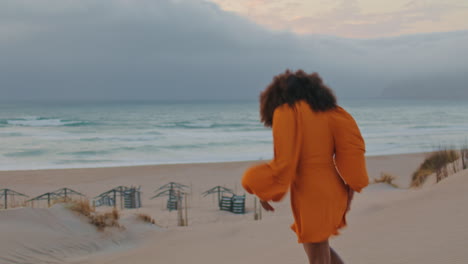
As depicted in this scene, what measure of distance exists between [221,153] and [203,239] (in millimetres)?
20731

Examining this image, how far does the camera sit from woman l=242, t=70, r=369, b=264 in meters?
2.66

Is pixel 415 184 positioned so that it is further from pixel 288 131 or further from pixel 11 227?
pixel 288 131

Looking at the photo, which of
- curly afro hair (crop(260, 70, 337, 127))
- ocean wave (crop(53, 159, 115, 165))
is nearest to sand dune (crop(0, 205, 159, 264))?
curly afro hair (crop(260, 70, 337, 127))

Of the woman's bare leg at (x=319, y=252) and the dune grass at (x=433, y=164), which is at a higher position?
the woman's bare leg at (x=319, y=252)

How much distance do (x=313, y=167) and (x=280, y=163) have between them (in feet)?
0.73

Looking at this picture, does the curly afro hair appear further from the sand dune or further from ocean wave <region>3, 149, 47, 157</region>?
ocean wave <region>3, 149, 47, 157</region>

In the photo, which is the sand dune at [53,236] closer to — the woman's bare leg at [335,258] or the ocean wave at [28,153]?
the woman's bare leg at [335,258]

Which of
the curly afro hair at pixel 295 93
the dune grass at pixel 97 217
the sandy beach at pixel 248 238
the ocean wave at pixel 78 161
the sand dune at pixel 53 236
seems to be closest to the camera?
the curly afro hair at pixel 295 93

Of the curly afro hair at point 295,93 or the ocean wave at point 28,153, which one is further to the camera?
the ocean wave at point 28,153

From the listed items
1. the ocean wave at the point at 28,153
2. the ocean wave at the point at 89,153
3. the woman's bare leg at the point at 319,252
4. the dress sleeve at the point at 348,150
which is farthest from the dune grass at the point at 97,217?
the ocean wave at the point at 28,153

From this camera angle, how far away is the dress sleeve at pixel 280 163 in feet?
8.63

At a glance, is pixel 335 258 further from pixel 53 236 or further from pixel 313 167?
pixel 53 236

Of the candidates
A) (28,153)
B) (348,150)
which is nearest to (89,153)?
(28,153)

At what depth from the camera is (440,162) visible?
43.2 ft
